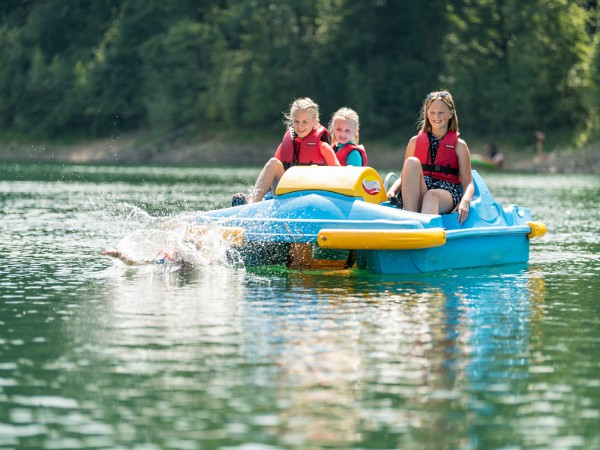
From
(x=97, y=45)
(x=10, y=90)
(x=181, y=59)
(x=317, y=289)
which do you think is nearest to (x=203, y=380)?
(x=317, y=289)

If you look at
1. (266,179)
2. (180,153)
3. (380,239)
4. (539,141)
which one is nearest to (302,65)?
(180,153)

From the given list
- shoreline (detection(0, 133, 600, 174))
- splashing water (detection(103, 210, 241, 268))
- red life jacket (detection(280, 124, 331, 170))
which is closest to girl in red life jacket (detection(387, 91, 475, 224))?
red life jacket (detection(280, 124, 331, 170))

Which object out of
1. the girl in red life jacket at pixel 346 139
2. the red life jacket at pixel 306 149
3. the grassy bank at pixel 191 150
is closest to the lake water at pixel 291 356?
the red life jacket at pixel 306 149

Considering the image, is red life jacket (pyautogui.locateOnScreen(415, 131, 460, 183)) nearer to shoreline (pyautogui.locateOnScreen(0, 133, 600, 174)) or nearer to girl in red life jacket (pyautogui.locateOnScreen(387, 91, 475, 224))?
girl in red life jacket (pyautogui.locateOnScreen(387, 91, 475, 224))

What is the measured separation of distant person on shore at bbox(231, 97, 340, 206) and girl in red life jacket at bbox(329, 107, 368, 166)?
217 millimetres

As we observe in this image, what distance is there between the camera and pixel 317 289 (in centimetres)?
927

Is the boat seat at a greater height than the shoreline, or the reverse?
the shoreline

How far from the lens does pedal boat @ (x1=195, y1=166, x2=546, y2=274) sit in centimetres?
967

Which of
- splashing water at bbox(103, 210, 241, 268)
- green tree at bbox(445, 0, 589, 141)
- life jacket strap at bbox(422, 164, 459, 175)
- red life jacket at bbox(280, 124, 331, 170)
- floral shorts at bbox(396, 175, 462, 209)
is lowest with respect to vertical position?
splashing water at bbox(103, 210, 241, 268)

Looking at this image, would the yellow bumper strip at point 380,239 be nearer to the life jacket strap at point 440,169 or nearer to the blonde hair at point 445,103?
the life jacket strap at point 440,169

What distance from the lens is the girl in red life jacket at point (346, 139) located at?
11.3 meters

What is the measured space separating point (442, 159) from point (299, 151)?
124cm

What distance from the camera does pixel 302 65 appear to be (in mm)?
56844

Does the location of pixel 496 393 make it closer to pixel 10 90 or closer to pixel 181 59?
pixel 181 59
